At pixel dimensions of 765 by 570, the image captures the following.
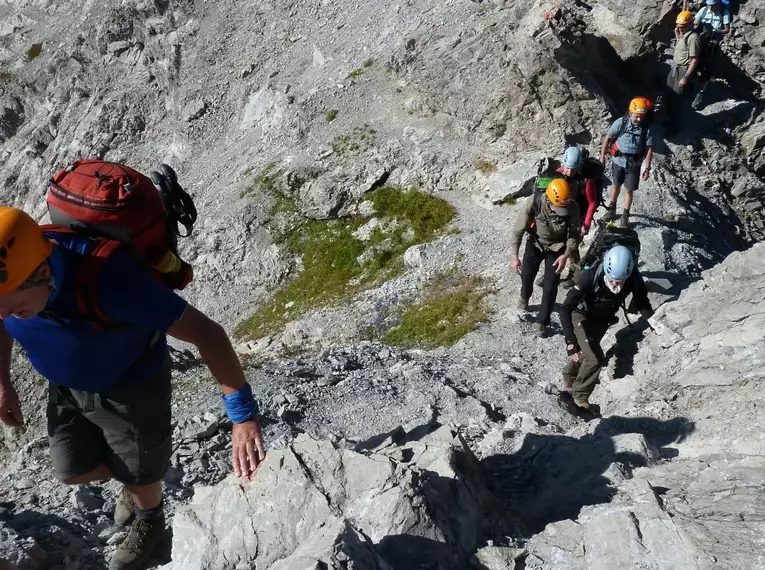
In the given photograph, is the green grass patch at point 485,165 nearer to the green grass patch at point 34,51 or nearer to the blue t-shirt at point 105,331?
the blue t-shirt at point 105,331

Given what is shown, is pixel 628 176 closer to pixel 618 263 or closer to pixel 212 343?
pixel 618 263

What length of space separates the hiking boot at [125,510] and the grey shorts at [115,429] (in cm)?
81

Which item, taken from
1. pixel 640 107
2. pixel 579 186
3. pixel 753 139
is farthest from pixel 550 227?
pixel 753 139

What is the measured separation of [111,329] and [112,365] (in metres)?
0.39

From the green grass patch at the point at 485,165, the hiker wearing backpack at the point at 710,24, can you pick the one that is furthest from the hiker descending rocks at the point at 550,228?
the hiker wearing backpack at the point at 710,24

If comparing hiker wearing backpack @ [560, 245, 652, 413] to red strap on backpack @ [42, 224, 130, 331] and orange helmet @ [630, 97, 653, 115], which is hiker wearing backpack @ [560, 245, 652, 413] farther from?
red strap on backpack @ [42, 224, 130, 331]

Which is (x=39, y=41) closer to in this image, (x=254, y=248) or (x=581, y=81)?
(x=254, y=248)

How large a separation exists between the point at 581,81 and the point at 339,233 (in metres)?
7.92

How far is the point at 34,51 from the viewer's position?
26.7m

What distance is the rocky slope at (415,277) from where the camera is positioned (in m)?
4.09

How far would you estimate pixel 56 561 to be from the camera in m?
4.91

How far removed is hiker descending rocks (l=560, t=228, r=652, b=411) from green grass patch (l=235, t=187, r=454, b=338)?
26.3 ft

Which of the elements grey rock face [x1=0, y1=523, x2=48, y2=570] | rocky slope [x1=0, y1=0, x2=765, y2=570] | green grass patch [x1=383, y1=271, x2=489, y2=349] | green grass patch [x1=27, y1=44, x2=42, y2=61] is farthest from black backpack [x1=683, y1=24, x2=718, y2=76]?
green grass patch [x1=27, y1=44, x2=42, y2=61]

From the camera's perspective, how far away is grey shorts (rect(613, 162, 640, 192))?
12.9 metres
